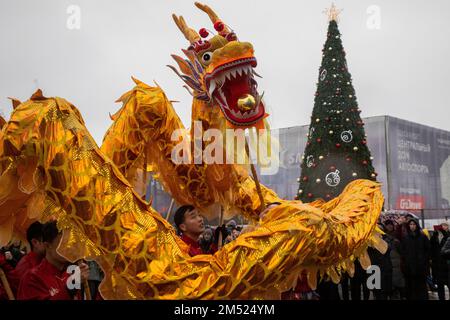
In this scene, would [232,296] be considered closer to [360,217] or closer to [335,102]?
[360,217]

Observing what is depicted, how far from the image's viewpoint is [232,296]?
1.83 meters

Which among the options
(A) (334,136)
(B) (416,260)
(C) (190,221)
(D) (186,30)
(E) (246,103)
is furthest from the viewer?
(A) (334,136)

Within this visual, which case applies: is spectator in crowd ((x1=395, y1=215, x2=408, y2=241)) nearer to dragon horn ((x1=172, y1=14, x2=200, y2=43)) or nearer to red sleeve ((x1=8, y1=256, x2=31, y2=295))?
dragon horn ((x1=172, y1=14, x2=200, y2=43))

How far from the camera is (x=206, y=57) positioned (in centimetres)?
260

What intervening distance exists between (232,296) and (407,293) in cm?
532

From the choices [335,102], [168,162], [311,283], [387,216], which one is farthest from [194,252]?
[335,102]

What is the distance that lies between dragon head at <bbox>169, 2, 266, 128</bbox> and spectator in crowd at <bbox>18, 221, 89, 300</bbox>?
107cm

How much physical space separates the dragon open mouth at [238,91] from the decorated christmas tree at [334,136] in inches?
234

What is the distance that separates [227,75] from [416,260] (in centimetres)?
488

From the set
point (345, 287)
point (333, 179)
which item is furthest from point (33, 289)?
point (333, 179)

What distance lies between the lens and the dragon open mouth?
243 cm

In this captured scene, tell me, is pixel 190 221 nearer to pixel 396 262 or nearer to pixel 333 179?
pixel 396 262

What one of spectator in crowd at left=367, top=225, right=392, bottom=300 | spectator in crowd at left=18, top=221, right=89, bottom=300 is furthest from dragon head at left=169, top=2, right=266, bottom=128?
spectator in crowd at left=367, top=225, right=392, bottom=300

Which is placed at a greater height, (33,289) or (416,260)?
(33,289)
